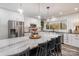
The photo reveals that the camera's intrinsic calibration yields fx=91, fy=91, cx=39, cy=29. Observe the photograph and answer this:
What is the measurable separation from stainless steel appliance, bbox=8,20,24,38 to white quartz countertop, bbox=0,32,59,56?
9 cm

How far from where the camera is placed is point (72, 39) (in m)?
1.97

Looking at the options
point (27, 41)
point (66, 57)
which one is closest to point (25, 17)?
point (27, 41)

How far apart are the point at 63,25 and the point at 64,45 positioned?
43 cm

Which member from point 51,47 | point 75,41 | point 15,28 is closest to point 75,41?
point 75,41

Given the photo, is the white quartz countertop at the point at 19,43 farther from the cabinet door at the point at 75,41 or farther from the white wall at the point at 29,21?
the cabinet door at the point at 75,41

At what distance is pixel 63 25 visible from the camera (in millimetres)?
1979

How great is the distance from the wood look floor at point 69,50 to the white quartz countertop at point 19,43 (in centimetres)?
32

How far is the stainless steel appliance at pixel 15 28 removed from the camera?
188cm

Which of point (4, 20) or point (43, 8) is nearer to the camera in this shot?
point (4, 20)

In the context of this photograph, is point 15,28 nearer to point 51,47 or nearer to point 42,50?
point 42,50

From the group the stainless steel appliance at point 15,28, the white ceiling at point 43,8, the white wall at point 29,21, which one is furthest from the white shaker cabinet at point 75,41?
the stainless steel appliance at point 15,28

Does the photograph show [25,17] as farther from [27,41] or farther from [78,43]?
[78,43]

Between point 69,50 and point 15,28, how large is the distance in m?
1.25

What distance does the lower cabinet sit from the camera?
194 cm
